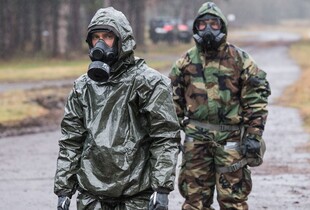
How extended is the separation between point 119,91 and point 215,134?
2.18m

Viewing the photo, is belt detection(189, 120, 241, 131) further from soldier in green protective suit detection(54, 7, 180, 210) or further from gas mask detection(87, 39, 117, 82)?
gas mask detection(87, 39, 117, 82)

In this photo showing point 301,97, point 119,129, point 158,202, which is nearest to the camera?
point 158,202

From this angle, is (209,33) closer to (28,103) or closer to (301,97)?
(28,103)

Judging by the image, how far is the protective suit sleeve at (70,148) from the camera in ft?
17.4

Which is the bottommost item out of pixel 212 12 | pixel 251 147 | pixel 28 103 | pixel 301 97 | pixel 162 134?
pixel 301 97

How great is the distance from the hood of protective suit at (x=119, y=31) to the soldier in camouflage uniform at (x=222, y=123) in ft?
6.71

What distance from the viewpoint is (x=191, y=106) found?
732 centimetres

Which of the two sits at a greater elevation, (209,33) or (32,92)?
(209,33)

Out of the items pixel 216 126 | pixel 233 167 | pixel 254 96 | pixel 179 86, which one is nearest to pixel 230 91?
pixel 254 96

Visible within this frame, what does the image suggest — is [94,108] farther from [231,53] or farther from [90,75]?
[231,53]

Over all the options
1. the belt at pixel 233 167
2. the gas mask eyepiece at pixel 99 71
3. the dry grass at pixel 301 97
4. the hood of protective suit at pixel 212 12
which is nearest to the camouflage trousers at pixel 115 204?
the gas mask eyepiece at pixel 99 71

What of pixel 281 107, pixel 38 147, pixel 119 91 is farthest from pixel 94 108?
pixel 281 107

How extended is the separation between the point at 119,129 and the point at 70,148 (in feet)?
1.32

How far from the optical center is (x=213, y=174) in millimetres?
7309
